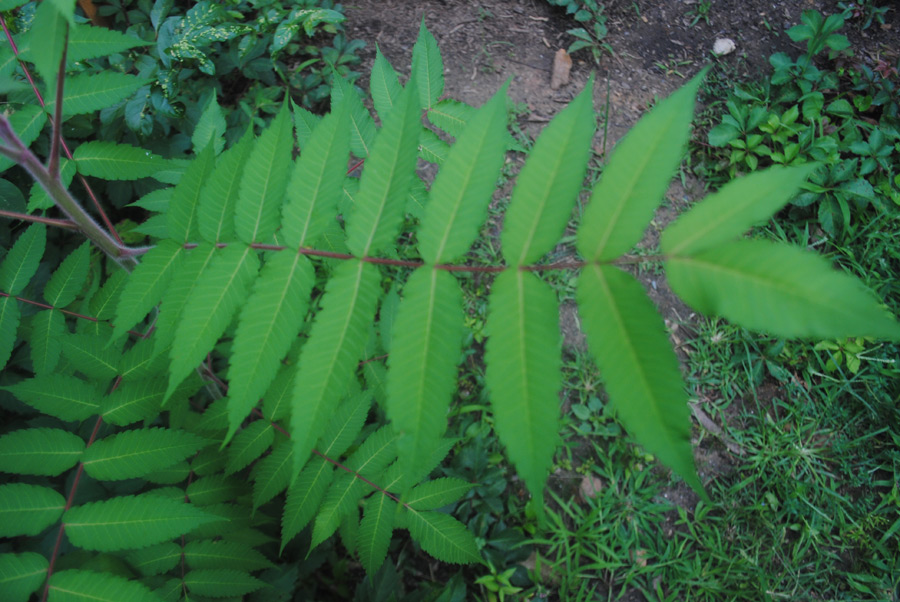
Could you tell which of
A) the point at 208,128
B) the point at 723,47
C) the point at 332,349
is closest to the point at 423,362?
the point at 332,349

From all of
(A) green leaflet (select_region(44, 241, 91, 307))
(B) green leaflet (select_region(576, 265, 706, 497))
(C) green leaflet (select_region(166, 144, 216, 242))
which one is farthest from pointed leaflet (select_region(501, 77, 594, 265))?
(A) green leaflet (select_region(44, 241, 91, 307))

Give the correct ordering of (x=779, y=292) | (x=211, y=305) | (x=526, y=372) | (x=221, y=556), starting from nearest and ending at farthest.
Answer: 1. (x=779, y=292)
2. (x=526, y=372)
3. (x=211, y=305)
4. (x=221, y=556)

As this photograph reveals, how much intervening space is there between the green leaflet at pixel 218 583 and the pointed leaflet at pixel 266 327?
100 cm

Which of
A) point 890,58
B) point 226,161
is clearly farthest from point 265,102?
point 890,58

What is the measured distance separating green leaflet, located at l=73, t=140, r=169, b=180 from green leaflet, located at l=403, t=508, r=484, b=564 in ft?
4.99

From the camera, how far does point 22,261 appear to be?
70.5 inches

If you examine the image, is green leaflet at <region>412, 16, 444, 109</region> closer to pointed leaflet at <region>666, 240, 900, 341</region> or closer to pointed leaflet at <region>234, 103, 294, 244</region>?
pointed leaflet at <region>234, 103, 294, 244</region>

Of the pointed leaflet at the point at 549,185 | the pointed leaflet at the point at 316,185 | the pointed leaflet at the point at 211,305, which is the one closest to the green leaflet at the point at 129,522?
the pointed leaflet at the point at 211,305

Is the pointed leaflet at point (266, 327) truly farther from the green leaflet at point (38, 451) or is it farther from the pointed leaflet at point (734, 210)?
the green leaflet at point (38, 451)

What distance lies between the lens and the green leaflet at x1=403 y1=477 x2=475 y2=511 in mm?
1888

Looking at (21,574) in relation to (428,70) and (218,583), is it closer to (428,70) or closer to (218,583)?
(218,583)

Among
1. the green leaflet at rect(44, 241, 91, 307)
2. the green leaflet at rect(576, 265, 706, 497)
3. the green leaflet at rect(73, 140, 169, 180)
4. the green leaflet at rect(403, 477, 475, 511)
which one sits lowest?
the green leaflet at rect(403, 477, 475, 511)

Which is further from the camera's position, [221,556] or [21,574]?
[221,556]

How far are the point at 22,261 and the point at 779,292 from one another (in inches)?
88.9
